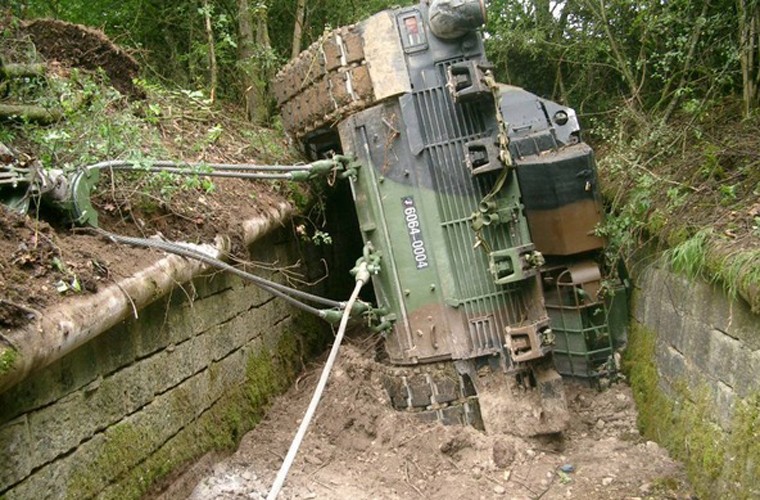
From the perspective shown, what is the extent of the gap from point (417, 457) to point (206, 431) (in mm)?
1378

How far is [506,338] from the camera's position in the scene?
441 cm

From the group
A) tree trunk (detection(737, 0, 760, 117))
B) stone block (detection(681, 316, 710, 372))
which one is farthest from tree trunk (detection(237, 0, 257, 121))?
stone block (detection(681, 316, 710, 372))

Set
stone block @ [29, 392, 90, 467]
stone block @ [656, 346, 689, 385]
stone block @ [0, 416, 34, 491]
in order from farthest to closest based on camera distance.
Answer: stone block @ [656, 346, 689, 385]
stone block @ [29, 392, 90, 467]
stone block @ [0, 416, 34, 491]

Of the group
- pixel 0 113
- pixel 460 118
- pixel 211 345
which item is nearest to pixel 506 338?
pixel 460 118

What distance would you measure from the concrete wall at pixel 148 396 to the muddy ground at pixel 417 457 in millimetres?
217

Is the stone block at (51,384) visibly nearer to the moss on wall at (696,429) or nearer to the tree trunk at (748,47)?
the moss on wall at (696,429)

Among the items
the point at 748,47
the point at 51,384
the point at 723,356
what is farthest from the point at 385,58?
the point at 51,384

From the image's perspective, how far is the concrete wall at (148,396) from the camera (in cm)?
250

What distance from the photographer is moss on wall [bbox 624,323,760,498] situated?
10.2ft

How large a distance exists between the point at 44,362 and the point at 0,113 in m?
1.67

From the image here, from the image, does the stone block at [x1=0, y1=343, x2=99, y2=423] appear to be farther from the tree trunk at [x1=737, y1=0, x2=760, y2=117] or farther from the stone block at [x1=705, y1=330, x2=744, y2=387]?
the tree trunk at [x1=737, y1=0, x2=760, y2=117]

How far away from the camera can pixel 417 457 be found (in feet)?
14.3

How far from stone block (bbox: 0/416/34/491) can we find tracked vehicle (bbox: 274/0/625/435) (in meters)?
2.68

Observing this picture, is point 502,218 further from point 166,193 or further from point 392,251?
point 166,193
